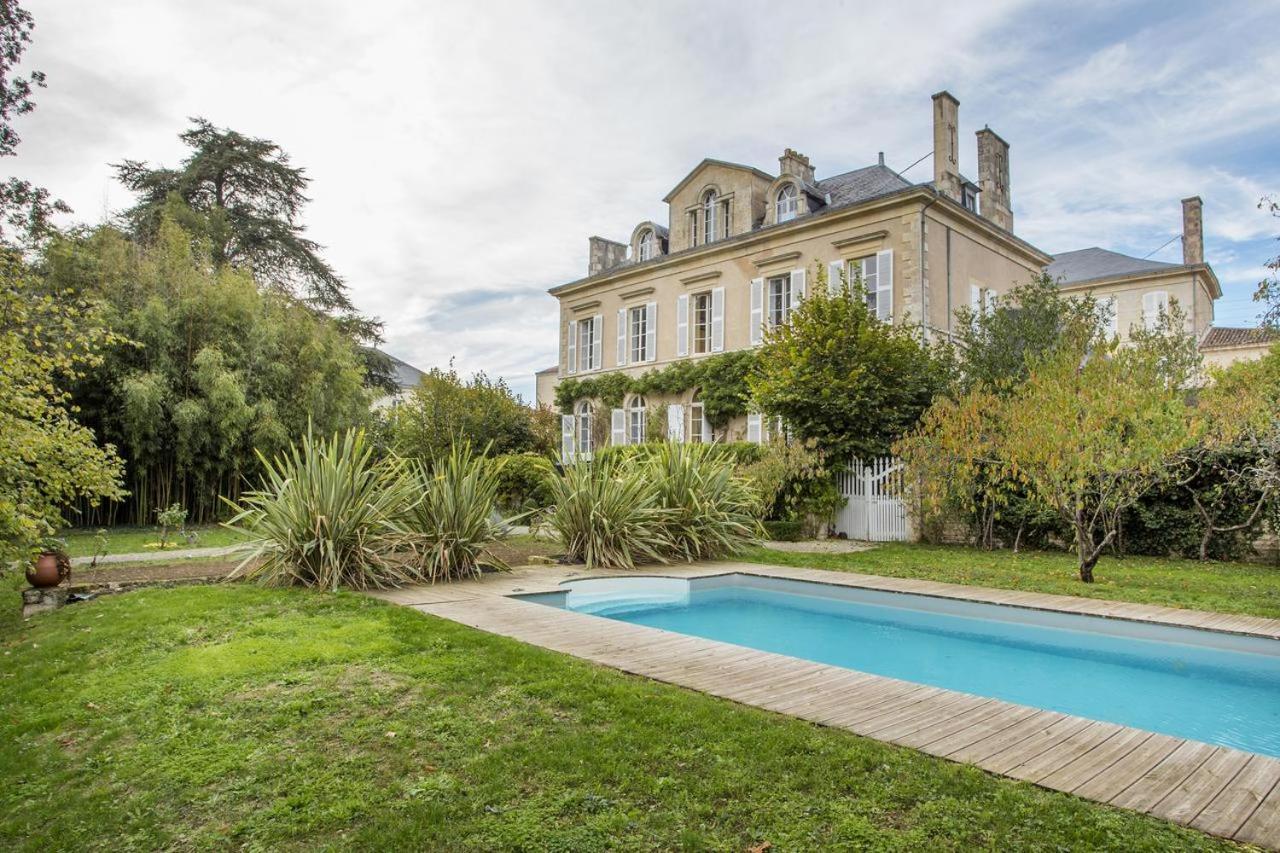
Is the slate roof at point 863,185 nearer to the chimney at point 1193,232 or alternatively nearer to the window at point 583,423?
the window at point 583,423

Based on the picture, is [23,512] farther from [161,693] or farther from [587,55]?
[587,55]

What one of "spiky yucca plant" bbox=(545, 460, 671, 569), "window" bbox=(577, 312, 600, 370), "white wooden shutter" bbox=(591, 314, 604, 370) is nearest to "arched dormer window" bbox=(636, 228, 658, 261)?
"white wooden shutter" bbox=(591, 314, 604, 370)

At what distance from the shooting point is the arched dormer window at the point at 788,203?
1881cm

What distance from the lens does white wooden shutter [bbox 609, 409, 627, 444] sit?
71.7ft

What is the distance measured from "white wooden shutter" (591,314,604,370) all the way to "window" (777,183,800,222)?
6816mm

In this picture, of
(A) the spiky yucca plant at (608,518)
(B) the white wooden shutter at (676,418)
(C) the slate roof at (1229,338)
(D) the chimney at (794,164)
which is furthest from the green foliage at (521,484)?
(C) the slate roof at (1229,338)

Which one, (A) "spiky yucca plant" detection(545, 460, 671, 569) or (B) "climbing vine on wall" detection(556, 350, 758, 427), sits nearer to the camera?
(A) "spiky yucca plant" detection(545, 460, 671, 569)

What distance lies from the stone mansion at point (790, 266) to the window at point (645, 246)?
0.16 ft

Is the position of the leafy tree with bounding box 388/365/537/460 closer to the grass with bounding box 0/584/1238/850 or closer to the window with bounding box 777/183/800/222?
the window with bounding box 777/183/800/222

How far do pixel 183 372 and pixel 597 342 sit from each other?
12.0 metres

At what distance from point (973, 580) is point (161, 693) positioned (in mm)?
7051

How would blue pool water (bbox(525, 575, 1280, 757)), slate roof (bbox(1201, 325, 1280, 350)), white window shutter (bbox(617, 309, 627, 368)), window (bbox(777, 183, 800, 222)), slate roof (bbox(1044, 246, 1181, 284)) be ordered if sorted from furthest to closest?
slate roof (bbox(1044, 246, 1181, 284)) < white window shutter (bbox(617, 309, 627, 368)) < slate roof (bbox(1201, 325, 1280, 350)) < window (bbox(777, 183, 800, 222)) < blue pool water (bbox(525, 575, 1280, 757))

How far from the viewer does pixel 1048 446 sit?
7.42m

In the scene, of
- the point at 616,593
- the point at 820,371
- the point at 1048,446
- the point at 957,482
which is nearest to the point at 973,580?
the point at 1048,446
